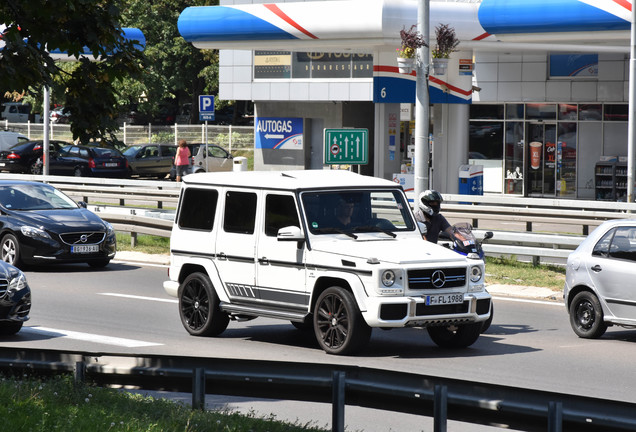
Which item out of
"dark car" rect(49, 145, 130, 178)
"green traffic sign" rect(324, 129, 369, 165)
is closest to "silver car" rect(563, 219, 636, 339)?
"green traffic sign" rect(324, 129, 369, 165)

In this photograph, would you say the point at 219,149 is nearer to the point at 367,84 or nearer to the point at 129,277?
the point at 367,84

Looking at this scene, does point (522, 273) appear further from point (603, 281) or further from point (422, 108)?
point (603, 281)

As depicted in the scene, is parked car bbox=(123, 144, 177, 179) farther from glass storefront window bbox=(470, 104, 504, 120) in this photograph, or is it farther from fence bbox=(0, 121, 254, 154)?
glass storefront window bbox=(470, 104, 504, 120)

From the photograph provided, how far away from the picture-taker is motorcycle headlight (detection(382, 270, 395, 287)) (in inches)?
427

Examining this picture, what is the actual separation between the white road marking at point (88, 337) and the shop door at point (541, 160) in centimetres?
2521

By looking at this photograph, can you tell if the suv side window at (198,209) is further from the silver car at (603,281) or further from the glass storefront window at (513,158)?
the glass storefront window at (513,158)

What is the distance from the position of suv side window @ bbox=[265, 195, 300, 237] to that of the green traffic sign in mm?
9331

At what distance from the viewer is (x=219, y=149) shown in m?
48.8

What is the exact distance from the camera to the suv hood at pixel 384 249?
433 inches

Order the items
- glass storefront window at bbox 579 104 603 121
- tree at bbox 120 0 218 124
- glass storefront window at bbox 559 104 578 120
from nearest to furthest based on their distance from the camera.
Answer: glass storefront window at bbox 579 104 603 121, glass storefront window at bbox 559 104 578 120, tree at bbox 120 0 218 124

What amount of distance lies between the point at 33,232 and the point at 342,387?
519 inches

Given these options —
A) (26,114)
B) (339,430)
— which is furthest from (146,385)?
(26,114)

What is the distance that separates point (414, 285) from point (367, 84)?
28616 millimetres

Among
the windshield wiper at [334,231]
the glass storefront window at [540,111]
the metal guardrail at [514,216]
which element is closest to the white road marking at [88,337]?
the windshield wiper at [334,231]
